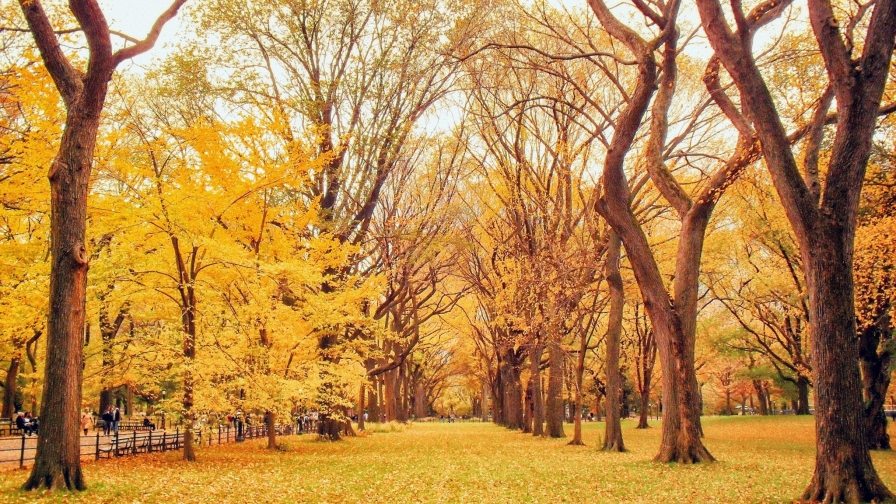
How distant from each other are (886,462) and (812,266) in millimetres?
11279

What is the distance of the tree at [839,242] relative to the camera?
7707mm

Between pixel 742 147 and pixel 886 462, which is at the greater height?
pixel 742 147

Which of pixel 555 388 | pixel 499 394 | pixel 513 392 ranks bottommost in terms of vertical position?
pixel 499 394

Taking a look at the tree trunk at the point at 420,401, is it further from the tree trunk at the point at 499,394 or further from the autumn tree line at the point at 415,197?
the autumn tree line at the point at 415,197

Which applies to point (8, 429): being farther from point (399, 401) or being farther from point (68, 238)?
point (399, 401)

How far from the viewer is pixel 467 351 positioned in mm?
52906

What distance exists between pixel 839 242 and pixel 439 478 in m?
Answer: 8.15

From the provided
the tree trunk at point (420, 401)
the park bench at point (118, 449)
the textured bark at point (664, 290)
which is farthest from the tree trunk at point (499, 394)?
the textured bark at point (664, 290)

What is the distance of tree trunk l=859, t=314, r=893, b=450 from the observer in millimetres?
19547

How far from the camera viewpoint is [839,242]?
7.95 metres

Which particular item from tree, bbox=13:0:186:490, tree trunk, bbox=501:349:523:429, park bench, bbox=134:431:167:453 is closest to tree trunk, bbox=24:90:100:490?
tree, bbox=13:0:186:490

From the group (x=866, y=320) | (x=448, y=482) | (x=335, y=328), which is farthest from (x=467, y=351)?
(x=448, y=482)

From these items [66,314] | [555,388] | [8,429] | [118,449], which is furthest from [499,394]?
[66,314]

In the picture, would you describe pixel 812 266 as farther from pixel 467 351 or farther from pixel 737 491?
pixel 467 351
